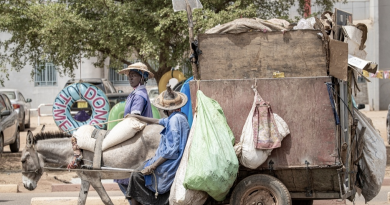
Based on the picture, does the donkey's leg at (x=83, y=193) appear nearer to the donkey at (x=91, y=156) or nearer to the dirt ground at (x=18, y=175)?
the donkey at (x=91, y=156)

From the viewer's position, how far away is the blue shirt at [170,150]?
6328 millimetres

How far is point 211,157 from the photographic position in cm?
579

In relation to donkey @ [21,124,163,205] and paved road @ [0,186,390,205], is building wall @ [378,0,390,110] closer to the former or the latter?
paved road @ [0,186,390,205]

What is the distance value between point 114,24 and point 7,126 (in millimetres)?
3976

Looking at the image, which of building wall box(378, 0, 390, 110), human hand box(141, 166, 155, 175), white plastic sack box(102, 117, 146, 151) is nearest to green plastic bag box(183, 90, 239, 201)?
→ human hand box(141, 166, 155, 175)

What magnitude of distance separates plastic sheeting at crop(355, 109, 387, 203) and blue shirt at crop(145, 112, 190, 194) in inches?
80.4

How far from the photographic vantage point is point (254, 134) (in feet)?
19.6

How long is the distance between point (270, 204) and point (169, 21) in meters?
7.30

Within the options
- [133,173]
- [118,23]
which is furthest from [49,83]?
[133,173]

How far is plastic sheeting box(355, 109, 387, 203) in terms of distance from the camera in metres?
6.75

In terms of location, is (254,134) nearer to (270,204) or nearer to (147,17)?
(270,204)

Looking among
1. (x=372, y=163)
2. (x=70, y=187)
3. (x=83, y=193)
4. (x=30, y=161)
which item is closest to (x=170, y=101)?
(x=83, y=193)

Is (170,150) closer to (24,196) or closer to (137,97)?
(137,97)

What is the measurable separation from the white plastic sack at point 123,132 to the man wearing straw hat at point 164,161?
10.0 inches
